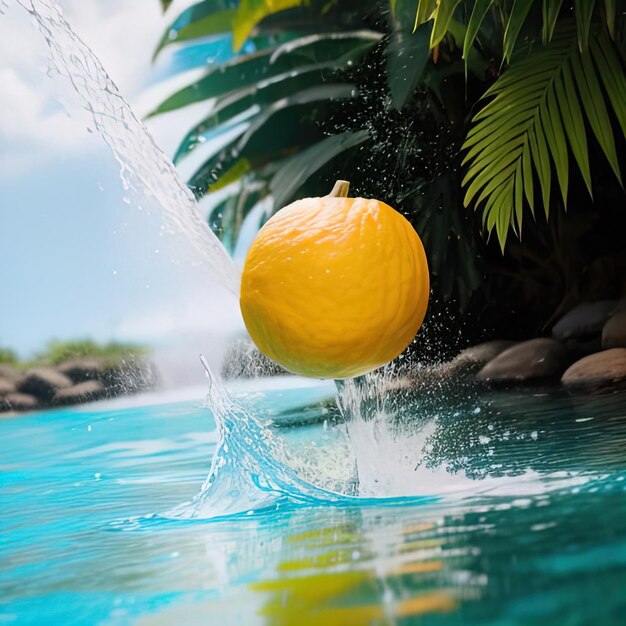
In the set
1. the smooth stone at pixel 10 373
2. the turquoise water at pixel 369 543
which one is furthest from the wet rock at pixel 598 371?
the smooth stone at pixel 10 373

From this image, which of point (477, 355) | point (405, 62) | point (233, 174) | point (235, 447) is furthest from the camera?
point (233, 174)

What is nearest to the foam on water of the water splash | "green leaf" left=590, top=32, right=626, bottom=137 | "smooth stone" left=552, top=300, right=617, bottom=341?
the water splash

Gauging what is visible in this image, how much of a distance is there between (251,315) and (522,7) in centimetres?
126

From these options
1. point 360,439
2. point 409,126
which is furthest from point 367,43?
point 360,439

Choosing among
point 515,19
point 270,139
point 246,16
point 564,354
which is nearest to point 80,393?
point 270,139

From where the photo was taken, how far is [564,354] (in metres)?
4.44

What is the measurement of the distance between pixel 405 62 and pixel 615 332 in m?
1.68

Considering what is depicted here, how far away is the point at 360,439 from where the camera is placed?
2.03 m

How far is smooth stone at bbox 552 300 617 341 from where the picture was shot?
15.1 feet

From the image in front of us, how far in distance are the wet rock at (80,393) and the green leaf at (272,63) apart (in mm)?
1780

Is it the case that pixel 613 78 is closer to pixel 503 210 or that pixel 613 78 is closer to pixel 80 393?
pixel 503 210

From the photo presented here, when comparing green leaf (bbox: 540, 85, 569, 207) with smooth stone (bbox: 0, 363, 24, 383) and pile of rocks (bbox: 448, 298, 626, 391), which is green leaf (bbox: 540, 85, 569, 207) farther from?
smooth stone (bbox: 0, 363, 24, 383)

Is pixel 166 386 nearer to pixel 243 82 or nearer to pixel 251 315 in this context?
pixel 243 82

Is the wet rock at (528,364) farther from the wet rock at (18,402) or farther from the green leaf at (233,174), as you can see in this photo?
the wet rock at (18,402)
